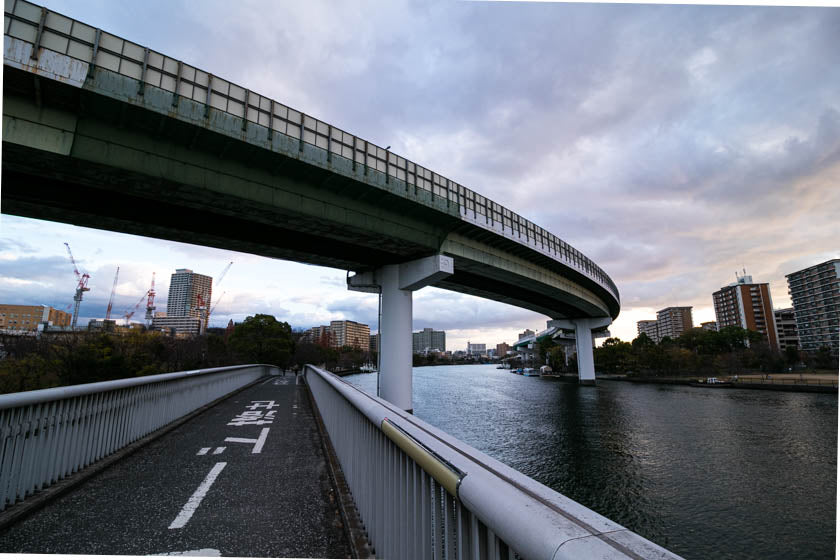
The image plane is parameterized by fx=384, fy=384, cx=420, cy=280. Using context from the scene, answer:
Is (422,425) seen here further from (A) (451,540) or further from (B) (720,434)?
(B) (720,434)

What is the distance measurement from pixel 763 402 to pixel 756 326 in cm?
12439

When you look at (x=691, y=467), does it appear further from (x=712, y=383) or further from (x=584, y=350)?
(x=712, y=383)

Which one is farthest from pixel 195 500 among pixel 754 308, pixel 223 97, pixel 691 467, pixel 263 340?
pixel 754 308

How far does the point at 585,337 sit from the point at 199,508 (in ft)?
231

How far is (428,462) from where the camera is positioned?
228 cm

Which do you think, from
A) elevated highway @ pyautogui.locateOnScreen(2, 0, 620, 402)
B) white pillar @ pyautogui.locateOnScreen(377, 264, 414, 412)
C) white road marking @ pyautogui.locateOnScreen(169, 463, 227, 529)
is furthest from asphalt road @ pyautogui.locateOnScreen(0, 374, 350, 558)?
white pillar @ pyautogui.locateOnScreen(377, 264, 414, 412)

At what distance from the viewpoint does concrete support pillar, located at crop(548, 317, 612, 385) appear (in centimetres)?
6688

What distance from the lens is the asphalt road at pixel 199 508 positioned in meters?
4.07

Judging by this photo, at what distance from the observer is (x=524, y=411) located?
33.0 m

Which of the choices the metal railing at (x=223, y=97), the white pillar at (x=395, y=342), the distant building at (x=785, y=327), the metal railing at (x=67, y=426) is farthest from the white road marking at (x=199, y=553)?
the distant building at (x=785, y=327)

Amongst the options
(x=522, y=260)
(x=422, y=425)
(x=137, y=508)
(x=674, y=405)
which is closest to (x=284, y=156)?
(x=137, y=508)

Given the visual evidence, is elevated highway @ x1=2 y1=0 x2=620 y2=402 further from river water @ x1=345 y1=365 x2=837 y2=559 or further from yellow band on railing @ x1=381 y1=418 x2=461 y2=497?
yellow band on railing @ x1=381 y1=418 x2=461 y2=497

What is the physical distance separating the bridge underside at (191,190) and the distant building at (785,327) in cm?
13784

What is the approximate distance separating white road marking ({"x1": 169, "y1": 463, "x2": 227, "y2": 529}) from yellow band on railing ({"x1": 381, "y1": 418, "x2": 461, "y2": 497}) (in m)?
3.29
